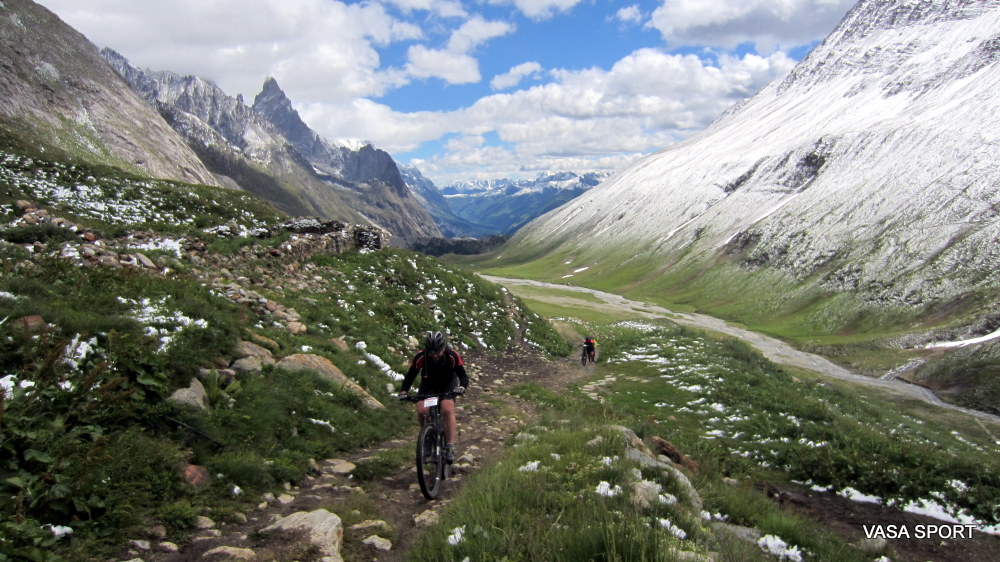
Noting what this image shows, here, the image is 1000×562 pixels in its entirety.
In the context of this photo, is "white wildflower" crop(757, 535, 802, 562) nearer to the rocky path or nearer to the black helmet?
the rocky path

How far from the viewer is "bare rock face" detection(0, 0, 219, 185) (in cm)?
7844

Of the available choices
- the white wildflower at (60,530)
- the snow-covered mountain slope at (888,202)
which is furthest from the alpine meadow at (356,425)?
the snow-covered mountain slope at (888,202)

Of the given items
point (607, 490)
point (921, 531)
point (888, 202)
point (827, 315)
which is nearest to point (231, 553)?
point (607, 490)

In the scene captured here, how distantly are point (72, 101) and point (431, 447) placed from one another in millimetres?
119586

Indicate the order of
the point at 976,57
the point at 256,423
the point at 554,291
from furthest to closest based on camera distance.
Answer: the point at 976,57 < the point at 554,291 < the point at 256,423

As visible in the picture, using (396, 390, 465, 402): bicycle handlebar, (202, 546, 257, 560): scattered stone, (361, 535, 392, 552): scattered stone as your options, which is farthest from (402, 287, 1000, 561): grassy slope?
(202, 546, 257, 560): scattered stone

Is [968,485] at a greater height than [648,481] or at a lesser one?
lesser

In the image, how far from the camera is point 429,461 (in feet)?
30.2

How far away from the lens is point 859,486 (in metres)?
11.4

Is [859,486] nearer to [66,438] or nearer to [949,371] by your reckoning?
[66,438]

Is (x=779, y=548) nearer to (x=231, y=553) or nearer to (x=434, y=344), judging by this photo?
(x=434, y=344)

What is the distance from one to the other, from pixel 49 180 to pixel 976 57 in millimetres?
261697

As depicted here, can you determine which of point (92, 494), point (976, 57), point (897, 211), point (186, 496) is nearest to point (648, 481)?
point (186, 496)

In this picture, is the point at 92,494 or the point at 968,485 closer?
the point at 92,494
